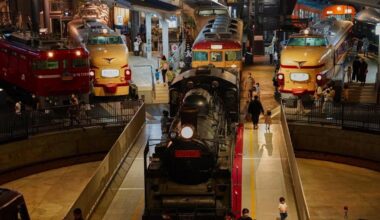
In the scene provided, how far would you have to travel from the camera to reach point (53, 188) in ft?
79.2

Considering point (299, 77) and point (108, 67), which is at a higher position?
point (108, 67)

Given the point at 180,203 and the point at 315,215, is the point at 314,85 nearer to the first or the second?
the point at 315,215

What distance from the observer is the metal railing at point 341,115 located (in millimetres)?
25219

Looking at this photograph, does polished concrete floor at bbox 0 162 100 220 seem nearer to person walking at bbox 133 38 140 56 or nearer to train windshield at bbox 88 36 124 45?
train windshield at bbox 88 36 124 45

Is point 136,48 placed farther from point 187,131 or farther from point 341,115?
point 187,131

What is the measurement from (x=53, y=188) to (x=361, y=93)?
16007 millimetres

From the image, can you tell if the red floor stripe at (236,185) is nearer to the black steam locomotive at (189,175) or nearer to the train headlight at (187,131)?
the black steam locomotive at (189,175)

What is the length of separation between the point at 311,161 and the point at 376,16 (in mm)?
19425

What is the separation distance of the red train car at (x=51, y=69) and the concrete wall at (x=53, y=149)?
12.7 ft

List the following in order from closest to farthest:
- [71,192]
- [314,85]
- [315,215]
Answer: [315,215] < [71,192] < [314,85]

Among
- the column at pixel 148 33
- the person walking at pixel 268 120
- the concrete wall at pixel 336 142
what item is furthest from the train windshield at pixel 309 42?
the column at pixel 148 33

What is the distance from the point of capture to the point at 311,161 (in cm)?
2684

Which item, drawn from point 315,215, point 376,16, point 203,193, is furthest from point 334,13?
point 203,193

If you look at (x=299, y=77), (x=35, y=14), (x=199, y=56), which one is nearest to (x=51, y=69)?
(x=199, y=56)
